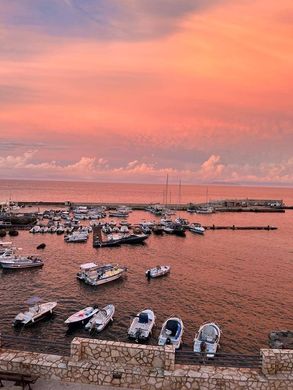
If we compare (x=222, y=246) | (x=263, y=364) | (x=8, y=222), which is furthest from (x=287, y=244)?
(x=263, y=364)

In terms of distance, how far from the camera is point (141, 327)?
29.2 meters

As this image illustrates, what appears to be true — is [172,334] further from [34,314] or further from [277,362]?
[277,362]

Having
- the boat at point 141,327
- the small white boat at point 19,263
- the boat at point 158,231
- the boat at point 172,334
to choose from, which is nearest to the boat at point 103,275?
the small white boat at point 19,263

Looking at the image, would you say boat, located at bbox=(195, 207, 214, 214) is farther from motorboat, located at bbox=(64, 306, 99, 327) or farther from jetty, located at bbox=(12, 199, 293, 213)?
motorboat, located at bbox=(64, 306, 99, 327)

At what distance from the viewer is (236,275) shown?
48031 mm

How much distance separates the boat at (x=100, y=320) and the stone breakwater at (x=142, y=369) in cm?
1663

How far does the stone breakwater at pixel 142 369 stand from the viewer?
12.9 m

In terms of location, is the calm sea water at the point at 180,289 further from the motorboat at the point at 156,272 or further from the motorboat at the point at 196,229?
the motorboat at the point at 196,229

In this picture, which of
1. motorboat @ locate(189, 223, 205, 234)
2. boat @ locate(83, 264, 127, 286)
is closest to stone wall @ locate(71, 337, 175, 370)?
boat @ locate(83, 264, 127, 286)

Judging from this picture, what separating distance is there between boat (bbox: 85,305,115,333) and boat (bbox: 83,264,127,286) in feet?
32.4

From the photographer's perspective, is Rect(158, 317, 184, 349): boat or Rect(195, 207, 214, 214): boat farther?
Rect(195, 207, 214, 214): boat

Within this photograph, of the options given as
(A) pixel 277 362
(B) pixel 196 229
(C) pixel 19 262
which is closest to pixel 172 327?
(A) pixel 277 362

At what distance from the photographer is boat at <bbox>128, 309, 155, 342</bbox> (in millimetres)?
28395

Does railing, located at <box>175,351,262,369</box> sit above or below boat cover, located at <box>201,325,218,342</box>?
above
